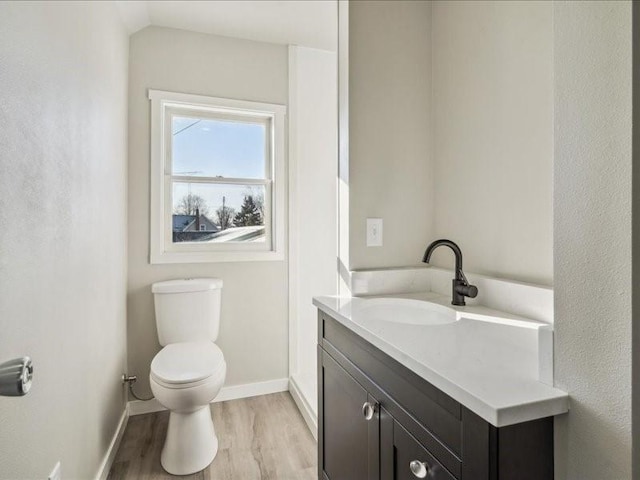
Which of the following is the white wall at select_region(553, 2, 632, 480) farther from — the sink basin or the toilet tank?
the toilet tank

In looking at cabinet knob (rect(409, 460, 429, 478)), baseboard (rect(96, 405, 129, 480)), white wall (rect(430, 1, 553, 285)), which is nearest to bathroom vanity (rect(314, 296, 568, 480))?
cabinet knob (rect(409, 460, 429, 478))

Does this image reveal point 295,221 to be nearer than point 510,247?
No

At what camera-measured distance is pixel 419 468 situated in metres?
0.78

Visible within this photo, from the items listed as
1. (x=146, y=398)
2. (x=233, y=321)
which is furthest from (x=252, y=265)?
(x=146, y=398)

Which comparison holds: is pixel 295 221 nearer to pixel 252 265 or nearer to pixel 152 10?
pixel 252 265

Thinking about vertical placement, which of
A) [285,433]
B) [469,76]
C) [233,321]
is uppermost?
[469,76]

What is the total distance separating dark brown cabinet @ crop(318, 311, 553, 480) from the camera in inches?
24.5

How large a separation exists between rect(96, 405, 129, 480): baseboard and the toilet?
23cm

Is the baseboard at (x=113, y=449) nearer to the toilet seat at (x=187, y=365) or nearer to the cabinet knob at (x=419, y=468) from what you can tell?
the toilet seat at (x=187, y=365)

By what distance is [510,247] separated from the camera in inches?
50.8

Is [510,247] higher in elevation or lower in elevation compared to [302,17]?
lower

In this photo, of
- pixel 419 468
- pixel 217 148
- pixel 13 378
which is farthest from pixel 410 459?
pixel 217 148

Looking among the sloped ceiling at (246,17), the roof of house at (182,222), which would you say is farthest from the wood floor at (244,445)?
the sloped ceiling at (246,17)

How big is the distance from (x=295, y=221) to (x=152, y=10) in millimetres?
1507
